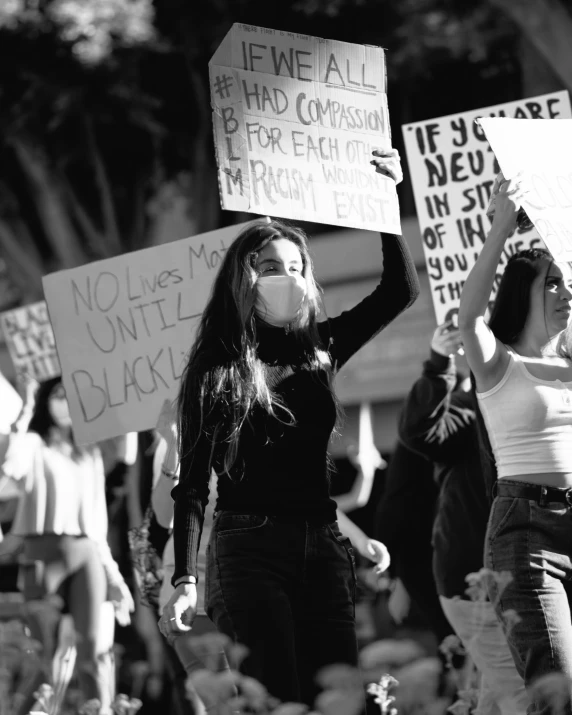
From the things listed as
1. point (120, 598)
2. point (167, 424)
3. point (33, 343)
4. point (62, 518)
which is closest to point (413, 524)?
point (120, 598)

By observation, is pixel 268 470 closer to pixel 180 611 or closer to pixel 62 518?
pixel 180 611

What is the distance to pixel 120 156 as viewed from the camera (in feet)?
39.2

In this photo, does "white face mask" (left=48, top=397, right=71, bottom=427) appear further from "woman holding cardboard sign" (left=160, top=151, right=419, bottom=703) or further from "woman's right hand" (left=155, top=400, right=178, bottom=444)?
"woman holding cardboard sign" (left=160, top=151, right=419, bottom=703)

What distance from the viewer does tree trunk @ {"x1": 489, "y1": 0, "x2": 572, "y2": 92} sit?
8.04 m

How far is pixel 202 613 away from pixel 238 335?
1.53 metres

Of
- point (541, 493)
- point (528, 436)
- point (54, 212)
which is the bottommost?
point (541, 493)

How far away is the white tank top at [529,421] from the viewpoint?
3514 mm

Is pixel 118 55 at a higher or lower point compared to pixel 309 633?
higher

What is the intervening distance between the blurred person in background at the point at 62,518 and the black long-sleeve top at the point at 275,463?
2286 millimetres

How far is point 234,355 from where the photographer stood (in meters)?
3.32

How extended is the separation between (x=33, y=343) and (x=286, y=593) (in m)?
4.06

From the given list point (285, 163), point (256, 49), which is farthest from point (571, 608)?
point (256, 49)

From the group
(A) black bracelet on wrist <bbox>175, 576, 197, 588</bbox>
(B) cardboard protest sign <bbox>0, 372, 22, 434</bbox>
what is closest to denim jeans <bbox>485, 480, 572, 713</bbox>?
(A) black bracelet on wrist <bbox>175, 576, 197, 588</bbox>

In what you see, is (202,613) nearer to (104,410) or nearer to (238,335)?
(104,410)
